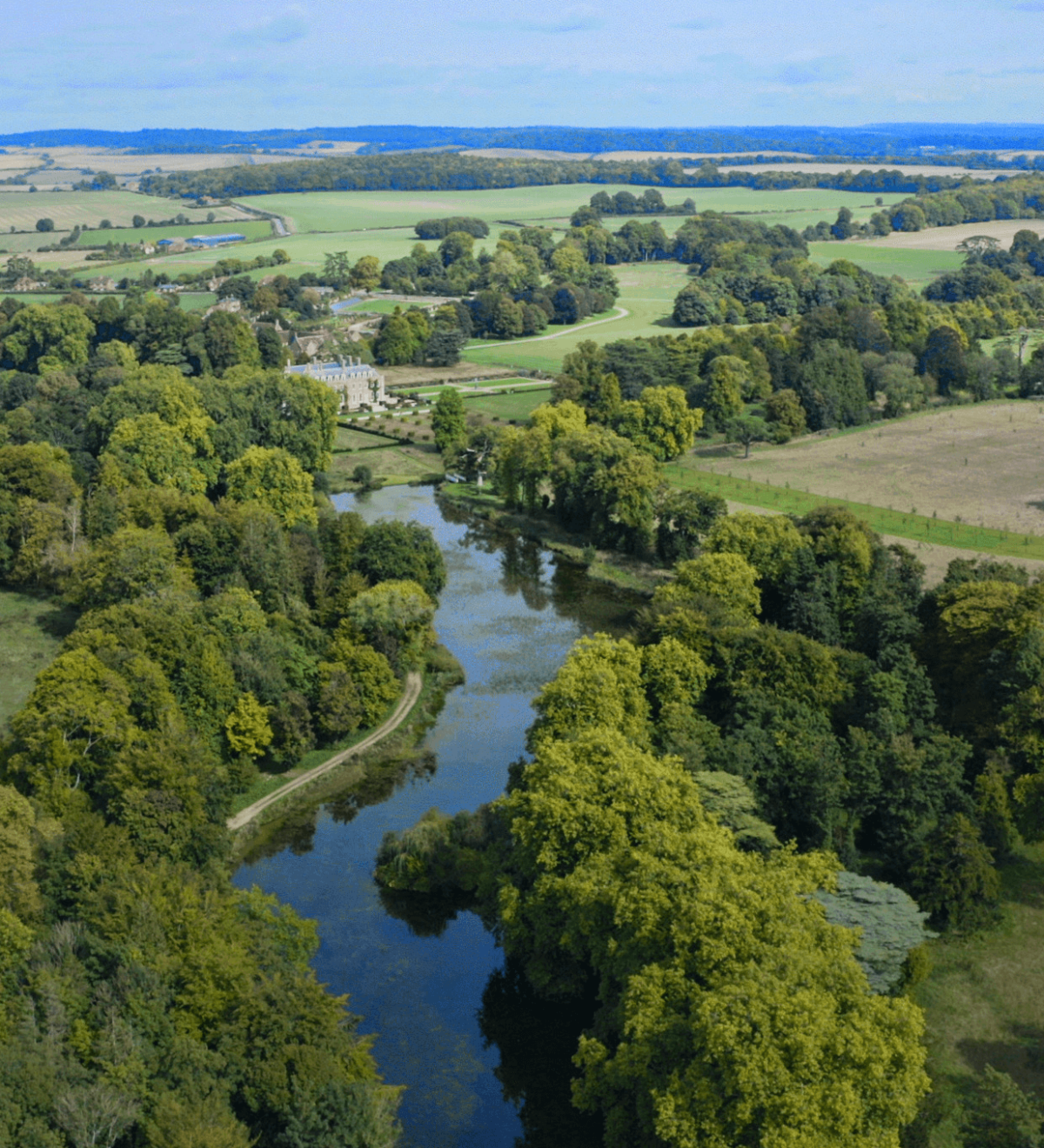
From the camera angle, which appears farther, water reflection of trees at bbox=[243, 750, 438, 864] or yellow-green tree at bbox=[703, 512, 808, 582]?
yellow-green tree at bbox=[703, 512, 808, 582]

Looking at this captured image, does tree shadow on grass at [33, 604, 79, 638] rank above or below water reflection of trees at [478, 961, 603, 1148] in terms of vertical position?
above

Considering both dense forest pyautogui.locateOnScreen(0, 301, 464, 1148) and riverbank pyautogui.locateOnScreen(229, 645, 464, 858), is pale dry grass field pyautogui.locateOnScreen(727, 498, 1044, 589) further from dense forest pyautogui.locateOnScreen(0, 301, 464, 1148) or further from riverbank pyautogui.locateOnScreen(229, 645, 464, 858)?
dense forest pyautogui.locateOnScreen(0, 301, 464, 1148)

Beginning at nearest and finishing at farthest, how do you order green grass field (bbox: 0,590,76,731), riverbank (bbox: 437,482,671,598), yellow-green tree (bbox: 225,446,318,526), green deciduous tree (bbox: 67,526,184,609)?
green grass field (bbox: 0,590,76,731) → green deciduous tree (bbox: 67,526,184,609) → riverbank (bbox: 437,482,671,598) → yellow-green tree (bbox: 225,446,318,526)

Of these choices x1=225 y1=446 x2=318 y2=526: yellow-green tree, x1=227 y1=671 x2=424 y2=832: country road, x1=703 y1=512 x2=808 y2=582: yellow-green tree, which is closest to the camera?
x1=227 y1=671 x2=424 y2=832: country road

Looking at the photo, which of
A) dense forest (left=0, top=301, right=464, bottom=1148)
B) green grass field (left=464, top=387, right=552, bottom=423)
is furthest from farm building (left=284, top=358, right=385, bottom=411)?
dense forest (left=0, top=301, right=464, bottom=1148)

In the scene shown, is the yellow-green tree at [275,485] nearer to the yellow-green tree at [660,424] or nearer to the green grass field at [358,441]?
the green grass field at [358,441]

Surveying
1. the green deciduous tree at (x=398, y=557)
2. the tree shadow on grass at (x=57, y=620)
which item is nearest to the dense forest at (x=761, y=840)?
the green deciduous tree at (x=398, y=557)

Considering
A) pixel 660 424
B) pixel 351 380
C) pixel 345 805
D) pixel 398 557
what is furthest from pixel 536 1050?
pixel 351 380
